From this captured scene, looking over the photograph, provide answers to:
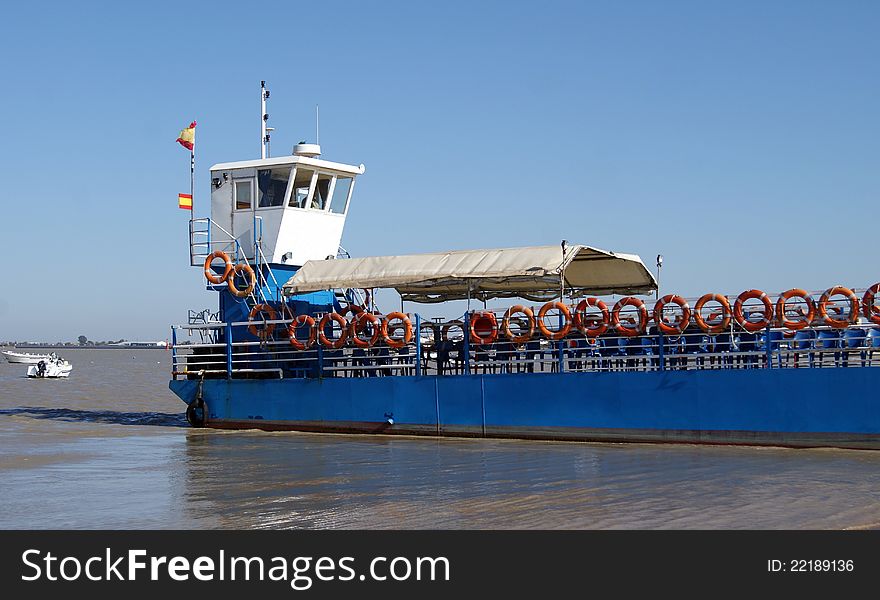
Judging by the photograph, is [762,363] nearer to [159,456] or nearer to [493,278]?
[493,278]

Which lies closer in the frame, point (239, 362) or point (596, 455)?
point (596, 455)

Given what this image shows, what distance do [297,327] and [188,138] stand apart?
583 cm

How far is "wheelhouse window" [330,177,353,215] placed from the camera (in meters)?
21.9

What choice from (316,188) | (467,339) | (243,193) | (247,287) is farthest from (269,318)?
(467,339)

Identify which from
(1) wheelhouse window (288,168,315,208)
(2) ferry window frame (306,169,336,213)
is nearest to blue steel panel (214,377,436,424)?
(1) wheelhouse window (288,168,315,208)

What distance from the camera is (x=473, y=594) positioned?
7.36 meters

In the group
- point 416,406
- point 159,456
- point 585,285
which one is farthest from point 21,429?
point 585,285

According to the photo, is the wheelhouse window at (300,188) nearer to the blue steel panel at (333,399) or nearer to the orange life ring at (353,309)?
the orange life ring at (353,309)

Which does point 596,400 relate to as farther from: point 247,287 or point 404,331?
point 247,287

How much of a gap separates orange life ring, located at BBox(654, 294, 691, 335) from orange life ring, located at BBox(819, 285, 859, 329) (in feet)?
6.76

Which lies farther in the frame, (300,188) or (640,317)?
Result: (300,188)

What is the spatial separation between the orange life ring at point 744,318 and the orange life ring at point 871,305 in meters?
1.45

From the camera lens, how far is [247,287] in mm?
19969

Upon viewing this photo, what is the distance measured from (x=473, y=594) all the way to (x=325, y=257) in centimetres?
1488
